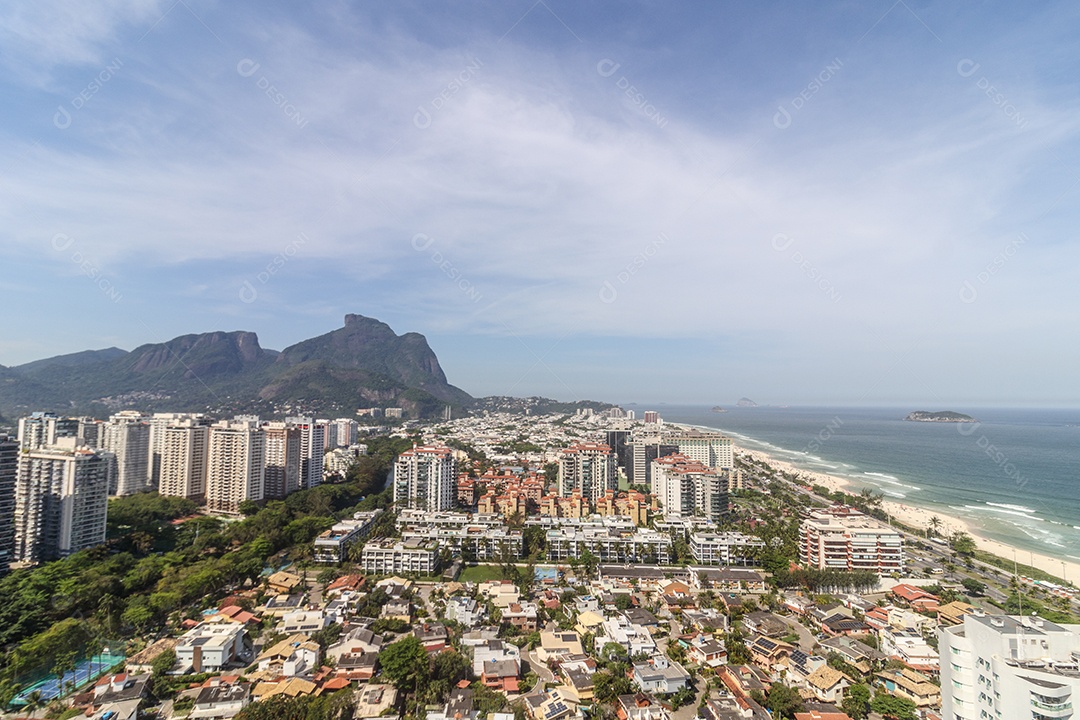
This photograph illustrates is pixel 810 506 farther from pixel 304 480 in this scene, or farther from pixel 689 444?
pixel 304 480

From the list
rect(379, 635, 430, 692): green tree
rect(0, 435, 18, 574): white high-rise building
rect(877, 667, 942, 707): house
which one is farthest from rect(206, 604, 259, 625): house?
rect(877, 667, 942, 707): house

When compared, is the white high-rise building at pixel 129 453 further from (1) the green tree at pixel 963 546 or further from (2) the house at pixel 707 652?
(1) the green tree at pixel 963 546

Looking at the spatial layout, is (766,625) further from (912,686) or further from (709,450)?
(709,450)

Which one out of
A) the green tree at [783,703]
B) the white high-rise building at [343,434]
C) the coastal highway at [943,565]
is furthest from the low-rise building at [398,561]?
the white high-rise building at [343,434]

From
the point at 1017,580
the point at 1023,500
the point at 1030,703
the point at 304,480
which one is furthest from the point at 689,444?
the point at 1030,703

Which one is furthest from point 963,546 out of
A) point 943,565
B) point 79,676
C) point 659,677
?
point 79,676

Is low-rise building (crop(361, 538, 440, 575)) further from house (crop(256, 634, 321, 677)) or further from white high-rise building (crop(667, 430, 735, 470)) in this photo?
white high-rise building (crop(667, 430, 735, 470))
